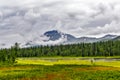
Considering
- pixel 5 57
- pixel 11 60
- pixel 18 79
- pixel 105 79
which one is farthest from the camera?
pixel 5 57

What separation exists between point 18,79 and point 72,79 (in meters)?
10.4

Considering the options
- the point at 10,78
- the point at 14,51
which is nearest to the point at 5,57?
the point at 14,51

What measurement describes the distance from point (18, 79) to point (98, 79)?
49.2 feet

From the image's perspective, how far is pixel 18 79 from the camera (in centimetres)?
5109

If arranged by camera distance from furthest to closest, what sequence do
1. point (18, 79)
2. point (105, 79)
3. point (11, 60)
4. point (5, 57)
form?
point (5, 57)
point (11, 60)
point (18, 79)
point (105, 79)

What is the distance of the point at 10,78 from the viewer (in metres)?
53.5

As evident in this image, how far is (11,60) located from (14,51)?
1269 centimetres

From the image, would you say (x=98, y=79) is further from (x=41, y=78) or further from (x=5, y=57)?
(x=5, y=57)

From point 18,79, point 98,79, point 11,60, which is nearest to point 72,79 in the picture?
point 98,79

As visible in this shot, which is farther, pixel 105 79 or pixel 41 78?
pixel 41 78

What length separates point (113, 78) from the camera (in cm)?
4809

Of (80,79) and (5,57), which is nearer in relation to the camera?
(80,79)

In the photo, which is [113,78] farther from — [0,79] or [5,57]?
[5,57]

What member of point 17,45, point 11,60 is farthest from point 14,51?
point 11,60
